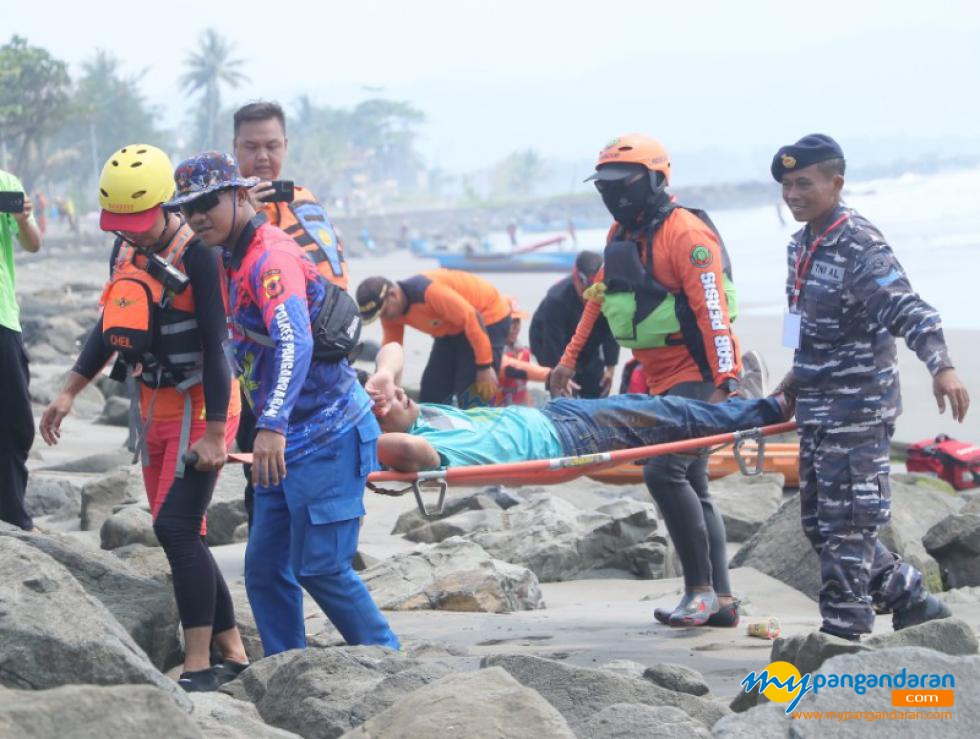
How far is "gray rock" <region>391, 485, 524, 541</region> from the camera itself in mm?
8141

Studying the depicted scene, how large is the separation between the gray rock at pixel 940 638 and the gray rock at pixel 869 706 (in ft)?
1.97

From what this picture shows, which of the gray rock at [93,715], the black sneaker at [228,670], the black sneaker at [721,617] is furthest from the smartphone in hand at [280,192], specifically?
the gray rock at [93,715]

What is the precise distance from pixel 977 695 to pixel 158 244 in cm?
291

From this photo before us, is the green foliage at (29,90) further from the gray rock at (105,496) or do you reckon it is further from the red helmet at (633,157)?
the red helmet at (633,157)

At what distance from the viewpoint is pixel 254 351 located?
4605 millimetres

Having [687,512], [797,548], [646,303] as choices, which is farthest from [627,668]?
[797,548]

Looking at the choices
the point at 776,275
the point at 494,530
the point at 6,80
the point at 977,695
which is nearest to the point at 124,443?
the point at 494,530

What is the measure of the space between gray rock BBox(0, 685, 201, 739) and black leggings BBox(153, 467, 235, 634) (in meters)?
1.76

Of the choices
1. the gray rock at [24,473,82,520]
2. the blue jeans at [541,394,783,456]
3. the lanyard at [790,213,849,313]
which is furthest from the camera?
the gray rock at [24,473,82,520]

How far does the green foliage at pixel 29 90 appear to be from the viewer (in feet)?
181

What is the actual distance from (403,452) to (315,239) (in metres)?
1.46

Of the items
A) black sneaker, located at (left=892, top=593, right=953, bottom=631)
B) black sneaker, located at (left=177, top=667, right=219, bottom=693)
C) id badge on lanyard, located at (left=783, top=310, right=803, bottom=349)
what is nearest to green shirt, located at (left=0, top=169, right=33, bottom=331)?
black sneaker, located at (left=177, top=667, right=219, bottom=693)

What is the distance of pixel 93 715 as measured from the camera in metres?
2.88

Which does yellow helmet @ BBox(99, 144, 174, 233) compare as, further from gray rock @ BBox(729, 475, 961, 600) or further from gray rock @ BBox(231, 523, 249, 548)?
gray rock @ BBox(729, 475, 961, 600)
